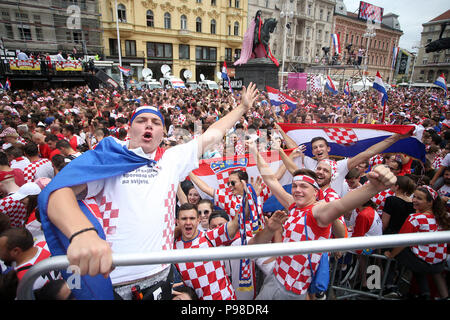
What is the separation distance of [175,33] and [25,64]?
21.3 m

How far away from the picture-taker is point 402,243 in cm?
122

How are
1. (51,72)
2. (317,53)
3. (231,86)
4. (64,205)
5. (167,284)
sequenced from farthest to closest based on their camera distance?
(317,53) < (51,72) < (231,86) < (167,284) < (64,205)

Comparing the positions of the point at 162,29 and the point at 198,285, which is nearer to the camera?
the point at 198,285

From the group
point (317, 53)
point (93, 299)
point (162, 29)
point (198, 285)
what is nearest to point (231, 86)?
point (198, 285)

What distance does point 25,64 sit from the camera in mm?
18922

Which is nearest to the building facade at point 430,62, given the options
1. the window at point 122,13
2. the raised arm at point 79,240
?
the window at point 122,13

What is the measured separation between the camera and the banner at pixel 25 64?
18.4 meters

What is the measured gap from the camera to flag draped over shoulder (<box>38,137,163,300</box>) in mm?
1146

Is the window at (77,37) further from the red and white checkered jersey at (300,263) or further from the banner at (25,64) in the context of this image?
the red and white checkered jersey at (300,263)

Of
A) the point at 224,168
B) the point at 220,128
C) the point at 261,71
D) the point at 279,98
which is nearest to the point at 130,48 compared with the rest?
the point at 261,71

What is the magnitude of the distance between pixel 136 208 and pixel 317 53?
59274 millimetres

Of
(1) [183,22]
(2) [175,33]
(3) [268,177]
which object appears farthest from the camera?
(1) [183,22]

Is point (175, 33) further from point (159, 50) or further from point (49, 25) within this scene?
point (49, 25)
